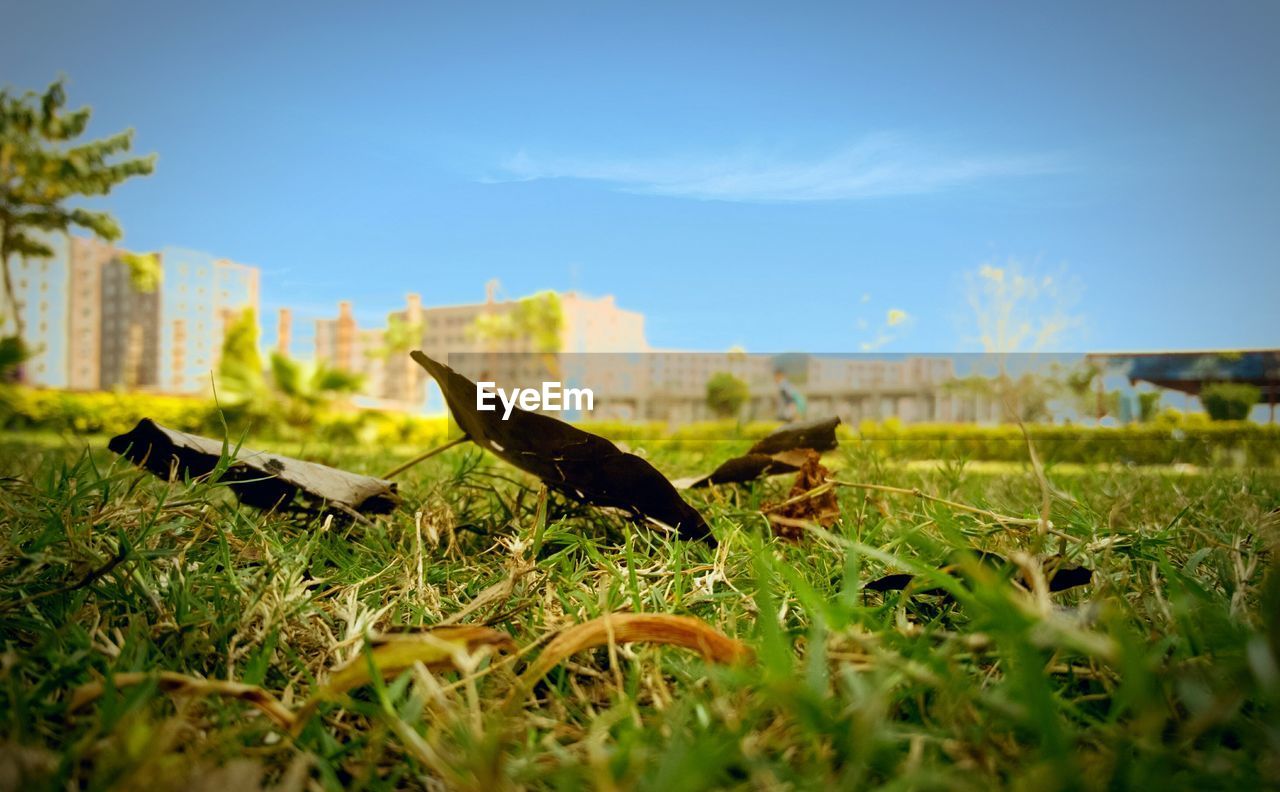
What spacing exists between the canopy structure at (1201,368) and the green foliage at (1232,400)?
208mm

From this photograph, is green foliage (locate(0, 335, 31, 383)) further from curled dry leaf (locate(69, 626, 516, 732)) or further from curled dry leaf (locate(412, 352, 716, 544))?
curled dry leaf (locate(69, 626, 516, 732))

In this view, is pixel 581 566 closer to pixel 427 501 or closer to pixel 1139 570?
pixel 427 501

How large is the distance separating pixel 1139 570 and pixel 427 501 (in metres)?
0.96

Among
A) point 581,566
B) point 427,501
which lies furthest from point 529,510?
point 581,566

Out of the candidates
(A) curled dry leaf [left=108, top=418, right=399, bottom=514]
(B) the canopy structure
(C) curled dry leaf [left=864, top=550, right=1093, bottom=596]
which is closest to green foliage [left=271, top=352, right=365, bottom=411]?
(B) the canopy structure

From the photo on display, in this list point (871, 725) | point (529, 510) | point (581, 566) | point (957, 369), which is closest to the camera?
point (871, 725)

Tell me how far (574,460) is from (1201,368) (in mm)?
19634

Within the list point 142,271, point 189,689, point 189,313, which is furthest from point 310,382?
point 189,313

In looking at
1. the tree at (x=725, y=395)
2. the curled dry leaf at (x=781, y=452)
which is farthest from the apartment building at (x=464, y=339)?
the curled dry leaf at (x=781, y=452)

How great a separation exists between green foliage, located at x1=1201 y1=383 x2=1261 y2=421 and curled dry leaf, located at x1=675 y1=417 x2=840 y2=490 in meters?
18.5

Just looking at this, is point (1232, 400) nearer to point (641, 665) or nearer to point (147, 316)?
point (641, 665)

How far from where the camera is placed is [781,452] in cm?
133

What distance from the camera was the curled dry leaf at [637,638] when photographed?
52cm

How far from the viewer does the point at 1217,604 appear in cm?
65
